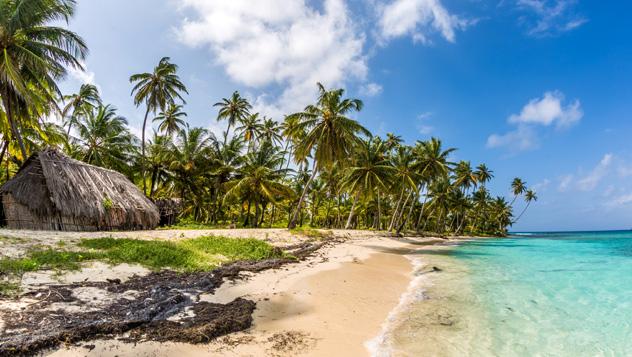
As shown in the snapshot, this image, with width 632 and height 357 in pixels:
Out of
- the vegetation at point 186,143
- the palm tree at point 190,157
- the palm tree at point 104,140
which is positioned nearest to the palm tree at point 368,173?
the vegetation at point 186,143

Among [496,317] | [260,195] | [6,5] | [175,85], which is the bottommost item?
[496,317]

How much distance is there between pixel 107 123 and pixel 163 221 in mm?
10380

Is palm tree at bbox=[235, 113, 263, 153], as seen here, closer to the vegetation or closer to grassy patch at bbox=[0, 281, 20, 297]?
the vegetation

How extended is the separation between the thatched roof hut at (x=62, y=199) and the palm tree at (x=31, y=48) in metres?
2.82

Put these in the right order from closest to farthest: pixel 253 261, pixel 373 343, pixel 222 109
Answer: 1. pixel 373 343
2. pixel 253 261
3. pixel 222 109

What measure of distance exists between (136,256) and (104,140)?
2322 cm

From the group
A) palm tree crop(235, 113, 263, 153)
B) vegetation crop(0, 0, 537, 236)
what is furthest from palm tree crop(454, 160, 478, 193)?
palm tree crop(235, 113, 263, 153)

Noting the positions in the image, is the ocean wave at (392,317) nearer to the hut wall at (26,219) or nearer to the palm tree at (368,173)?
the hut wall at (26,219)

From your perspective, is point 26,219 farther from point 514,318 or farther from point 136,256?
point 514,318

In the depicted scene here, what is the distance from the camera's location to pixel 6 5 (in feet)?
45.0

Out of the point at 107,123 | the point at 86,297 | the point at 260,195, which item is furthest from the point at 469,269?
the point at 107,123

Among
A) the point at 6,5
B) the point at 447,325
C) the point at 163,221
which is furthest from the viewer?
the point at 163,221

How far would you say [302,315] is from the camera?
6105 mm

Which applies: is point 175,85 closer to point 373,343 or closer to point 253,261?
point 253,261
